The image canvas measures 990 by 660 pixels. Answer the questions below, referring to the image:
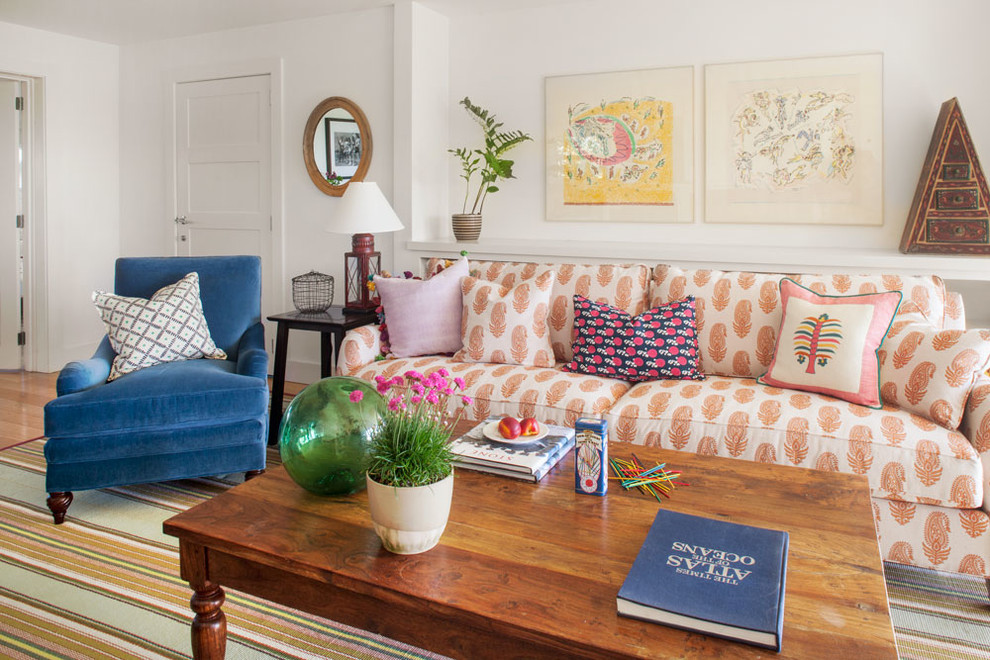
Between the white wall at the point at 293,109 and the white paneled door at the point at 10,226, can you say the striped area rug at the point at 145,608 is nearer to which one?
the white wall at the point at 293,109

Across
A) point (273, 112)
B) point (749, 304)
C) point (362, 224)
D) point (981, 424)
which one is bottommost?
point (981, 424)

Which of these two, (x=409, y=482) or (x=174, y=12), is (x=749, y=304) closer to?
(x=409, y=482)

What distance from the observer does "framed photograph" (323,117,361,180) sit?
449 cm

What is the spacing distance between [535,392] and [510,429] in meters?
0.82

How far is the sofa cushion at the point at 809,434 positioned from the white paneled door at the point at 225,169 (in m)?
3.08

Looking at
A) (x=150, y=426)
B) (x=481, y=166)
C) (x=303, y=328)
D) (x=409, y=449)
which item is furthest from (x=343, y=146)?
(x=409, y=449)

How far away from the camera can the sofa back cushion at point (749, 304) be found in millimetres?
2832

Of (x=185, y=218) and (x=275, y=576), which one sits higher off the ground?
(x=185, y=218)

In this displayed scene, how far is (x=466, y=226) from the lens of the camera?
13.8 ft

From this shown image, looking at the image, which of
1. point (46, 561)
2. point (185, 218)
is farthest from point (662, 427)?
point (185, 218)

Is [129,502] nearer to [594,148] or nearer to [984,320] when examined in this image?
[594,148]

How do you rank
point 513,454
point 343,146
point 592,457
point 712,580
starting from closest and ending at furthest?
1. point 712,580
2. point 592,457
3. point 513,454
4. point 343,146

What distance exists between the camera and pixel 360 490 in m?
1.73

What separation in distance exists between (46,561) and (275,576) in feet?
4.73
